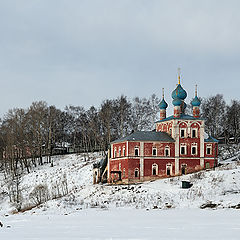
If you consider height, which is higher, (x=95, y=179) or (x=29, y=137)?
(x=29, y=137)

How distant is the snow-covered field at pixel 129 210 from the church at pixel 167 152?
3421mm

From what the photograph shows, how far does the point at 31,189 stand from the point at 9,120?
13576mm

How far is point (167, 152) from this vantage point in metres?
39.9

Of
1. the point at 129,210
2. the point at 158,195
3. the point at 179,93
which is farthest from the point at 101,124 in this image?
the point at 129,210

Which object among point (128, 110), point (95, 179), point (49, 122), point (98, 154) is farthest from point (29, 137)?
point (95, 179)

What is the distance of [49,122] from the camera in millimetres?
59438

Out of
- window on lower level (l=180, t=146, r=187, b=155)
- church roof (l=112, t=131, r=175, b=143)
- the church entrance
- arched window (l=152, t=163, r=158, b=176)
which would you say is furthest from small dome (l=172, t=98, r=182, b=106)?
arched window (l=152, t=163, r=158, b=176)

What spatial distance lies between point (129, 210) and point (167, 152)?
1695cm

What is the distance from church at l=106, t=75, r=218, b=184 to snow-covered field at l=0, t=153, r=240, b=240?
3.42m

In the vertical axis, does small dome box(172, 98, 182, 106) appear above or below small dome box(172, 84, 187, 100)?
below

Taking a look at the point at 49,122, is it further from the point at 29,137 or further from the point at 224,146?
the point at 224,146

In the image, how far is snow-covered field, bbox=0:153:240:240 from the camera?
500 inches

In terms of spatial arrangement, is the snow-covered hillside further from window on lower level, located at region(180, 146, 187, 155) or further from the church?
window on lower level, located at region(180, 146, 187, 155)

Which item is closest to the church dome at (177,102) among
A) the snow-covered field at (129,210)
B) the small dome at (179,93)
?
the small dome at (179,93)
